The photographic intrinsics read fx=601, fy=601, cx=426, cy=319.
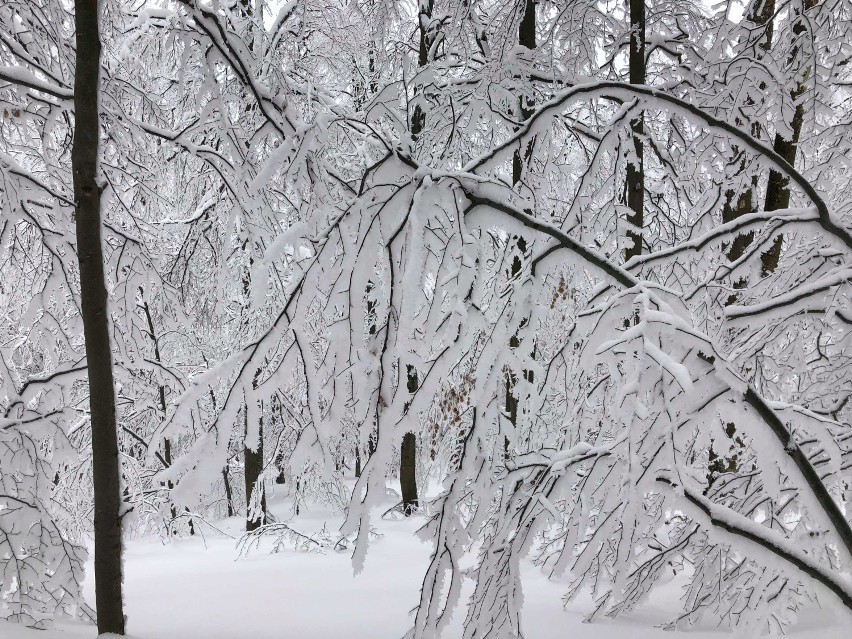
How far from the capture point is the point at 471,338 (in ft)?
4.74

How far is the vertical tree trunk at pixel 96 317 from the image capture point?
249cm

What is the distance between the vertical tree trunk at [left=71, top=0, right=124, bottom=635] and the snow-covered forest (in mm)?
11

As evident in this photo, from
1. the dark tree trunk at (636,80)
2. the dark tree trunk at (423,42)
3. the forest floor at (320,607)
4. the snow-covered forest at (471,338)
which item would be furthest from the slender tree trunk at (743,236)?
the dark tree trunk at (423,42)

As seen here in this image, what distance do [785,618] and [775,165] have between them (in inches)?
77.9

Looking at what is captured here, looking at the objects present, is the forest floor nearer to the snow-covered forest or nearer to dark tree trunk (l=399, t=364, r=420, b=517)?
the snow-covered forest

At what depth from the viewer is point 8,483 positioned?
10.6ft

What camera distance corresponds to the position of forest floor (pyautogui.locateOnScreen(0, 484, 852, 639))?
3.10 m

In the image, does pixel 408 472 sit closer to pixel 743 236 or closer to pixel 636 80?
pixel 743 236

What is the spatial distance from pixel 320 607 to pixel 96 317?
2384 mm

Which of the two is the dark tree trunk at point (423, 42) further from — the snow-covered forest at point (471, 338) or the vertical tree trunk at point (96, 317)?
the vertical tree trunk at point (96, 317)

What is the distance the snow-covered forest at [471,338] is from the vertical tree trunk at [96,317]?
0.04 ft

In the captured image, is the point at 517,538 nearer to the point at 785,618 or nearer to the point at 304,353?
the point at 304,353

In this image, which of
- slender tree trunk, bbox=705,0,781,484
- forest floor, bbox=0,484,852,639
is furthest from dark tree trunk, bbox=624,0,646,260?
forest floor, bbox=0,484,852,639

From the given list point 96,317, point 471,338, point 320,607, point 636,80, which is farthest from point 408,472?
point 471,338
